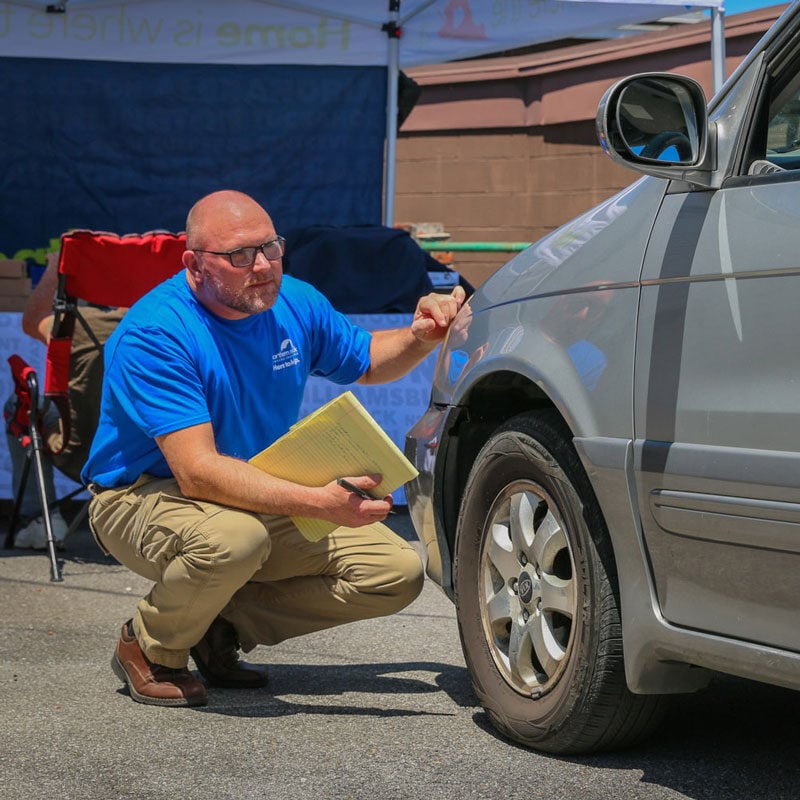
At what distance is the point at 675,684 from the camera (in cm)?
289

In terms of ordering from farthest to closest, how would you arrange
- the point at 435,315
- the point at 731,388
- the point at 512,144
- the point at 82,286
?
the point at 512,144, the point at 82,286, the point at 435,315, the point at 731,388

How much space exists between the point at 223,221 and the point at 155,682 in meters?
1.26

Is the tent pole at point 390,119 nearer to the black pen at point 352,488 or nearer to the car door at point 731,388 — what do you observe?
the black pen at point 352,488

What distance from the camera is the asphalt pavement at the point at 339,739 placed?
2959 mm

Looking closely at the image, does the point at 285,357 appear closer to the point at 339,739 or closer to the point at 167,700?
the point at 167,700

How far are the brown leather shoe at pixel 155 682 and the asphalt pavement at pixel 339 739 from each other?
4cm

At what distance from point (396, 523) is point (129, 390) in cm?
338

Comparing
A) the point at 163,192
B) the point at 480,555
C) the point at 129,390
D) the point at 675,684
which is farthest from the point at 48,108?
the point at 675,684

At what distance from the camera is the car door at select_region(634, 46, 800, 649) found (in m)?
2.49

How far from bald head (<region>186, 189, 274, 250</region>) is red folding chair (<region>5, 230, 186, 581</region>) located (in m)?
1.94

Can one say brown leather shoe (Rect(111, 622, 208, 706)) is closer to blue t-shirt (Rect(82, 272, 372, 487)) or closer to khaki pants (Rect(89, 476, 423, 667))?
khaki pants (Rect(89, 476, 423, 667))

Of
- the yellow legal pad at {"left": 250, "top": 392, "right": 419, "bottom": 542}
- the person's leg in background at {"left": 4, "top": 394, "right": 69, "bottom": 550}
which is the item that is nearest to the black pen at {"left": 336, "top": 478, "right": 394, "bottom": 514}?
the yellow legal pad at {"left": 250, "top": 392, "right": 419, "bottom": 542}

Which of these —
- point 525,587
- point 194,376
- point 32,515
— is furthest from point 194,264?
point 32,515

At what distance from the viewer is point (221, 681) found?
3.97 metres
